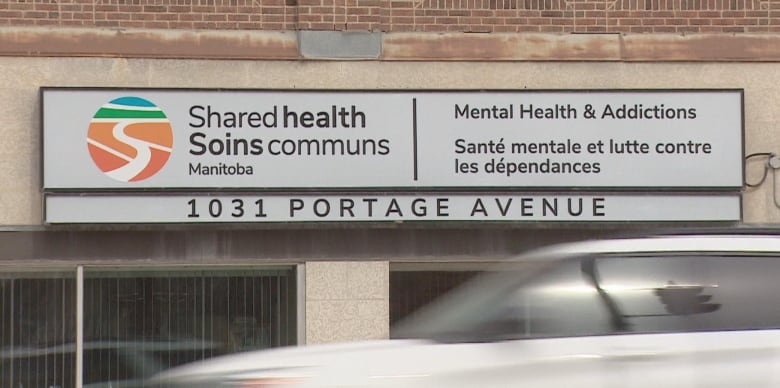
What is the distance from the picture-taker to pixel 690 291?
6762 millimetres

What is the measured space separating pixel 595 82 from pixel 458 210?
80.4 inches

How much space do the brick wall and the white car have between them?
7.25 meters

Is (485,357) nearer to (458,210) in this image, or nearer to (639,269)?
(639,269)

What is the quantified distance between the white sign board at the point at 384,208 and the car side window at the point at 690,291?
6.65 metres

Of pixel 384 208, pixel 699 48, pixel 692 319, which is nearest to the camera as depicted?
pixel 692 319

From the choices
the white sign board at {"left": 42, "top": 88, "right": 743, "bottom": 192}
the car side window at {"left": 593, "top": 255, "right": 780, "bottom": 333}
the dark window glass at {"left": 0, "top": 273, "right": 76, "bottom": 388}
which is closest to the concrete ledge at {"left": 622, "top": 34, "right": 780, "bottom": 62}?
the white sign board at {"left": 42, "top": 88, "right": 743, "bottom": 192}

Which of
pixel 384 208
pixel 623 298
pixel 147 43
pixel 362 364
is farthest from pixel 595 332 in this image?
pixel 147 43

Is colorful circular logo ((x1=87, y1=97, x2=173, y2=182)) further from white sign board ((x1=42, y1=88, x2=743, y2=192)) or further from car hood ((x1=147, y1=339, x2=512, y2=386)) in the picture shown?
car hood ((x1=147, y1=339, x2=512, y2=386))

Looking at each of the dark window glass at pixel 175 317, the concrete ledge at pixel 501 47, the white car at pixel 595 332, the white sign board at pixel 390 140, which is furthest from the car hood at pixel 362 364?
the concrete ledge at pixel 501 47

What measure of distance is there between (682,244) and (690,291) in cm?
26

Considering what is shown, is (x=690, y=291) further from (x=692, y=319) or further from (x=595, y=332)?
(x=595, y=332)

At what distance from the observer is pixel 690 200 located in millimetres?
13664

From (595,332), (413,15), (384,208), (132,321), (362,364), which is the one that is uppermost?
(413,15)

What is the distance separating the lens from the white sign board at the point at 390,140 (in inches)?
517
